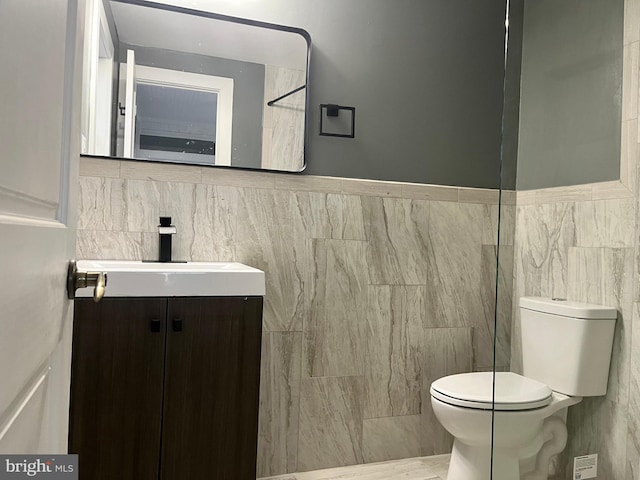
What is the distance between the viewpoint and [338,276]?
2.41 metres

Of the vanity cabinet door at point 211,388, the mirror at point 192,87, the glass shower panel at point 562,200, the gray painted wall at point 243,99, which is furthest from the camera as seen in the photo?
the gray painted wall at point 243,99

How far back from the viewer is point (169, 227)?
2096 mm

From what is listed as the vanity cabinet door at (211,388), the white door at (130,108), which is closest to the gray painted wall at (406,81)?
the white door at (130,108)

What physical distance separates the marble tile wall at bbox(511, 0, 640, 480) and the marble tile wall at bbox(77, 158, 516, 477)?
214 mm

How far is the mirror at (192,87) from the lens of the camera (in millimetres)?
2059

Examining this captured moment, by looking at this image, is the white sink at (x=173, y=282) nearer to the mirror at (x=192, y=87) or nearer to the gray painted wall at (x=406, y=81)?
the mirror at (x=192, y=87)

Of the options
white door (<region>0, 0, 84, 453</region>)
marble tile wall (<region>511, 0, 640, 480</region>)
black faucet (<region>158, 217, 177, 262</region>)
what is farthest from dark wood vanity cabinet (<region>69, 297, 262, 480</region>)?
marble tile wall (<region>511, 0, 640, 480</region>)

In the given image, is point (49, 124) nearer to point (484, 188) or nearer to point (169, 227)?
point (169, 227)

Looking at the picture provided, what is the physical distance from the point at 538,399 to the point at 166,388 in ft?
4.40

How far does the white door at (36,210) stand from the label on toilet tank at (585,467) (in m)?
1.76

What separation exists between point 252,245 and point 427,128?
1.08 m

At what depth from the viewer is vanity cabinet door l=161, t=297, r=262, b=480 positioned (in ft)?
5.70

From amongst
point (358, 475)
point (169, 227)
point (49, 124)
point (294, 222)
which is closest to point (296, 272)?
point (294, 222)

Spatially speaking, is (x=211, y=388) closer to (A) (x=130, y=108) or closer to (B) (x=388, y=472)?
(B) (x=388, y=472)
